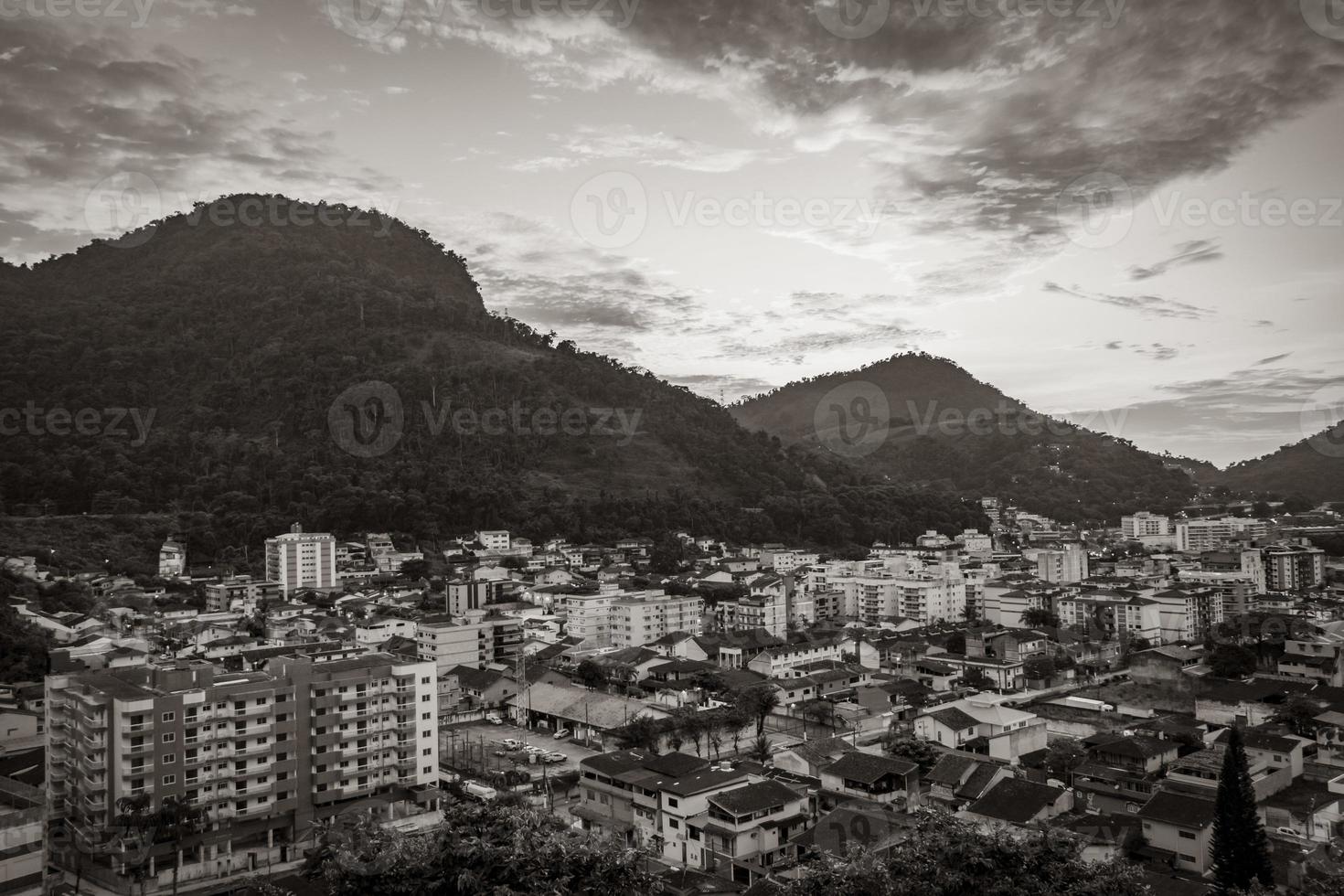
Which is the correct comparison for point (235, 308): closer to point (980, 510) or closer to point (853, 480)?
point (853, 480)

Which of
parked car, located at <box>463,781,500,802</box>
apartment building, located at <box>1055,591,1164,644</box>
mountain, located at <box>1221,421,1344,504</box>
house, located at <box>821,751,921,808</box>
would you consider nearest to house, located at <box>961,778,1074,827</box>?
house, located at <box>821,751,921,808</box>

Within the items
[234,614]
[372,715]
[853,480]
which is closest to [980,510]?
[853,480]

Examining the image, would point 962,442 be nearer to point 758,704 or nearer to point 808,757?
point 758,704
